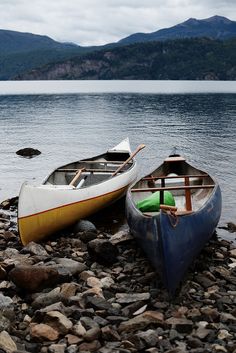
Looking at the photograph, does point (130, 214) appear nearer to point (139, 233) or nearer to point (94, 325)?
point (139, 233)

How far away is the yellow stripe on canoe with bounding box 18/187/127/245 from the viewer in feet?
50.3

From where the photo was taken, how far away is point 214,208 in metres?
15.0

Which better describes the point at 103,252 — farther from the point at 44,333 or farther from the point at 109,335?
the point at 44,333

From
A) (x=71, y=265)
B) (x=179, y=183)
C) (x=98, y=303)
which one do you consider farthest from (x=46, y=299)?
(x=179, y=183)

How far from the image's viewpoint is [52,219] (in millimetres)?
16078

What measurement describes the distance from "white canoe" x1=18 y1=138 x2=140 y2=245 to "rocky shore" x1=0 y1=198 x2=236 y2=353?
3.12 ft

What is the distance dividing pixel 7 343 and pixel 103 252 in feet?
17.2

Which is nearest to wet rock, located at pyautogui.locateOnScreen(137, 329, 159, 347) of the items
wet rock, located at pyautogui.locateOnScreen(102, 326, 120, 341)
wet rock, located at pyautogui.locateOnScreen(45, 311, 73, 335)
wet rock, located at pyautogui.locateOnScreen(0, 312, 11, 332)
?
wet rock, located at pyautogui.locateOnScreen(102, 326, 120, 341)

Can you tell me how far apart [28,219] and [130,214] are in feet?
10.8

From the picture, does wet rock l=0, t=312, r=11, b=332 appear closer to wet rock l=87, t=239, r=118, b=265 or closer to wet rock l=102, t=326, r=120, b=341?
wet rock l=102, t=326, r=120, b=341

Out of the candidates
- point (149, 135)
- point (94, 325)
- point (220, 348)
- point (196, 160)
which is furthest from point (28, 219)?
point (149, 135)

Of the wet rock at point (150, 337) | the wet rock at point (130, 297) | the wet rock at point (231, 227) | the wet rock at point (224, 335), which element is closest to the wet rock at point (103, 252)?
the wet rock at point (130, 297)

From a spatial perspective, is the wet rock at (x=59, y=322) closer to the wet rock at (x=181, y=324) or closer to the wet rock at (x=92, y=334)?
the wet rock at (x=92, y=334)

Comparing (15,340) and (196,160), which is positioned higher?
(15,340)
